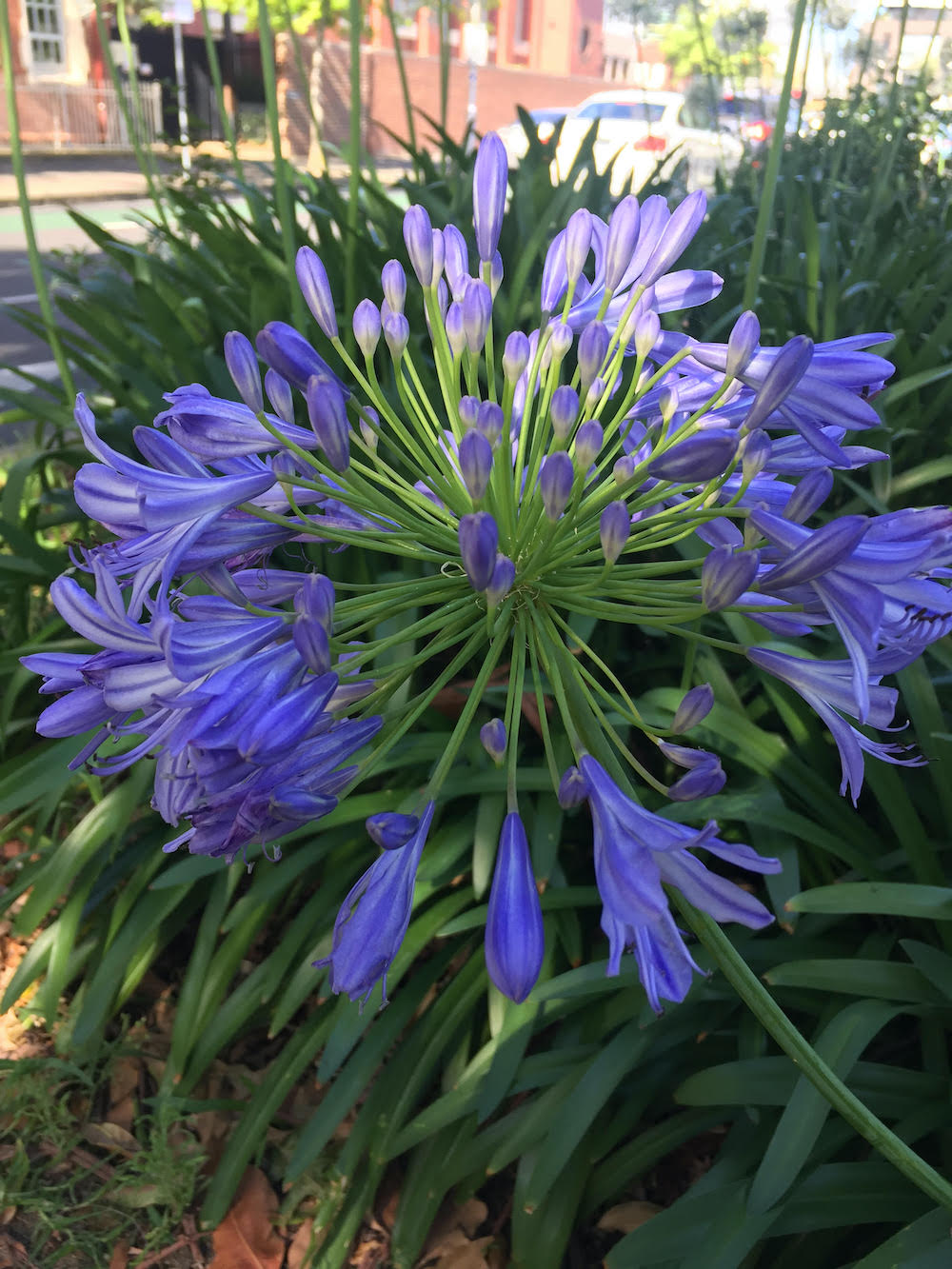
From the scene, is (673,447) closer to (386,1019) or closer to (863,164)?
(386,1019)

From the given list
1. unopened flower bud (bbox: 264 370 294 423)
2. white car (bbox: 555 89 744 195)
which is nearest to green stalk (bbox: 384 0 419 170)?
unopened flower bud (bbox: 264 370 294 423)

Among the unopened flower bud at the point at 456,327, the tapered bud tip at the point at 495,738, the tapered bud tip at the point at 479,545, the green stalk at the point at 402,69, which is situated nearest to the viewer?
the tapered bud tip at the point at 479,545

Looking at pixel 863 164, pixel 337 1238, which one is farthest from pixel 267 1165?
pixel 863 164

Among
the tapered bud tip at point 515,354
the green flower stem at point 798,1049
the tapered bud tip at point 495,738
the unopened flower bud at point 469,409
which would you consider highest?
the tapered bud tip at point 515,354

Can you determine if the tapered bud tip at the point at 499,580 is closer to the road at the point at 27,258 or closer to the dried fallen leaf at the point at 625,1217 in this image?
the dried fallen leaf at the point at 625,1217

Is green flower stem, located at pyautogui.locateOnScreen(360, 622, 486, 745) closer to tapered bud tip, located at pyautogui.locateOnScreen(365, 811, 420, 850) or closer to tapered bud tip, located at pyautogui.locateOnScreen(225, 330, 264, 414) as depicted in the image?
tapered bud tip, located at pyautogui.locateOnScreen(365, 811, 420, 850)

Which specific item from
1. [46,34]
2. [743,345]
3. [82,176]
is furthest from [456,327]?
[46,34]

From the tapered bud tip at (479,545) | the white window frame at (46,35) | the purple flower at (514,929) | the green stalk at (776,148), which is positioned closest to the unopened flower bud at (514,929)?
the purple flower at (514,929)
